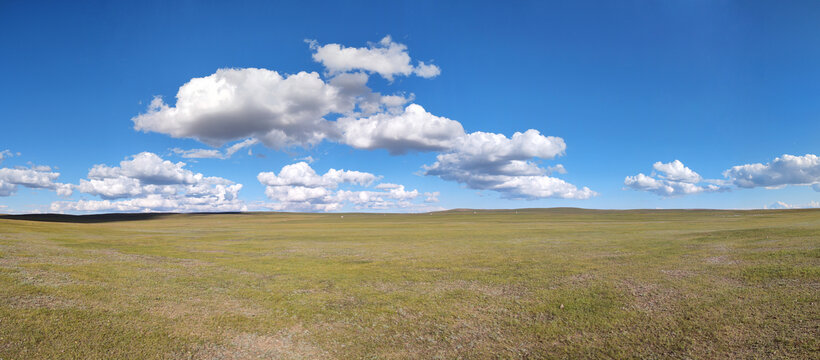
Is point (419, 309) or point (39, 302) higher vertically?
point (39, 302)

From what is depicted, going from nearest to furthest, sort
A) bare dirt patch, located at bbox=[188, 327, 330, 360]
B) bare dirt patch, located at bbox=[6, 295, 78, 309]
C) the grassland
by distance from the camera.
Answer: bare dirt patch, located at bbox=[188, 327, 330, 360]
the grassland
bare dirt patch, located at bbox=[6, 295, 78, 309]

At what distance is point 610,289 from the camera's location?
16.4 meters

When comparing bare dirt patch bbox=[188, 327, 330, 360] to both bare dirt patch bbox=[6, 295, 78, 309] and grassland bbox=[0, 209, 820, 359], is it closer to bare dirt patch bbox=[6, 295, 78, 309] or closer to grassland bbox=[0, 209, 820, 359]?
grassland bbox=[0, 209, 820, 359]

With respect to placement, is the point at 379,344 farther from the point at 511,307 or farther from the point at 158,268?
the point at 158,268

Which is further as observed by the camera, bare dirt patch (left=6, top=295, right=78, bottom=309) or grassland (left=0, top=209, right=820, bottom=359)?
bare dirt patch (left=6, top=295, right=78, bottom=309)

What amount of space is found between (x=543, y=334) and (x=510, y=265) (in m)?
12.5

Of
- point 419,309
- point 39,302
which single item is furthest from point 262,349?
point 39,302

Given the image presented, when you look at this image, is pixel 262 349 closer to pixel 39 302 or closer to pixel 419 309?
pixel 419 309

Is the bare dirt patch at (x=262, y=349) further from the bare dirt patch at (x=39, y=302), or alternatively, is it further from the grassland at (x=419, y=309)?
the bare dirt patch at (x=39, y=302)

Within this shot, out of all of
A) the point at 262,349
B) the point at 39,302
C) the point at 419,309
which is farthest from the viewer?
the point at 419,309

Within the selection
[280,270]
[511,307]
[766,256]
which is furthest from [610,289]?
[280,270]

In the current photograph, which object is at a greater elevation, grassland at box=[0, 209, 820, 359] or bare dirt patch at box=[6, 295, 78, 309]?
bare dirt patch at box=[6, 295, 78, 309]

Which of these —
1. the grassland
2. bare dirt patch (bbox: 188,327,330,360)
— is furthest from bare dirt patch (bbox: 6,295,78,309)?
bare dirt patch (bbox: 188,327,330,360)

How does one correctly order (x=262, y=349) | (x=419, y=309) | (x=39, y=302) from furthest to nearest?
(x=419, y=309) < (x=39, y=302) < (x=262, y=349)
